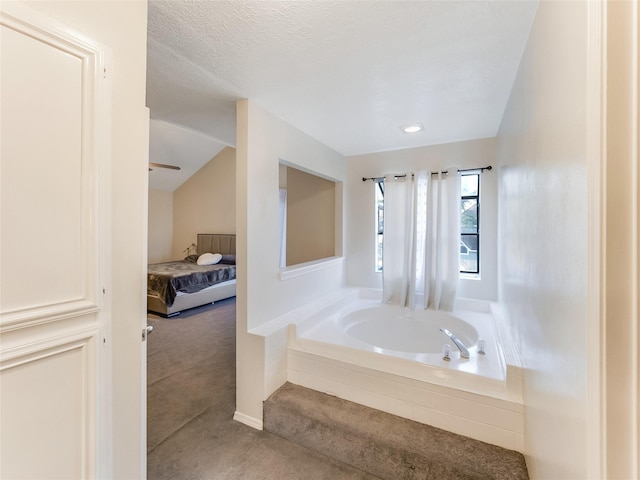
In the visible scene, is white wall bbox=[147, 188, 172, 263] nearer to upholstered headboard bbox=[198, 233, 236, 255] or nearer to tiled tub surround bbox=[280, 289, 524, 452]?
upholstered headboard bbox=[198, 233, 236, 255]

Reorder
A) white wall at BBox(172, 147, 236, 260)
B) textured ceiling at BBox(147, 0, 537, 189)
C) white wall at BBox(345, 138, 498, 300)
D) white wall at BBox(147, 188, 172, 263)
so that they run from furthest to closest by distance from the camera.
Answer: white wall at BBox(147, 188, 172, 263) < white wall at BBox(172, 147, 236, 260) < white wall at BBox(345, 138, 498, 300) < textured ceiling at BBox(147, 0, 537, 189)

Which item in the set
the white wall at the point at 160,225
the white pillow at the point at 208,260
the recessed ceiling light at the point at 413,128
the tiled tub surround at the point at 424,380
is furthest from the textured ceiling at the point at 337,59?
the white wall at the point at 160,225

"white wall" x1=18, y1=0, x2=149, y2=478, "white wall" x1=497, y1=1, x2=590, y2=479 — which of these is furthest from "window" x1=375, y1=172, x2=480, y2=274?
"white wall" x1=18, y1=0, x2=149, y2=478

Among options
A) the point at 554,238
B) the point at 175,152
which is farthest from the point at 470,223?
the point at 175,152

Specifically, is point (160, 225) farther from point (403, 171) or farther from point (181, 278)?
point (403, 171)

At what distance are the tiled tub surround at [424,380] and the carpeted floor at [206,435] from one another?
1.43 ft

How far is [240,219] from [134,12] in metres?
1.21

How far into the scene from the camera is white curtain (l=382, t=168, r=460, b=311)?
2.88m

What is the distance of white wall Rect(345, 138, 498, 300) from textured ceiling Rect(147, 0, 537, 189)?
1.87ft

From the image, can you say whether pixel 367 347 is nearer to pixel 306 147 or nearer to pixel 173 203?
pixel 306 147

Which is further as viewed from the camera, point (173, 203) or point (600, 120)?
point (173, 203)

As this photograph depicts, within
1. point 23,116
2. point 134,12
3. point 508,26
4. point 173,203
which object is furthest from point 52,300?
point 173,203

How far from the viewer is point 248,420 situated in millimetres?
1937

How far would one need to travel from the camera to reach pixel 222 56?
149 cm
